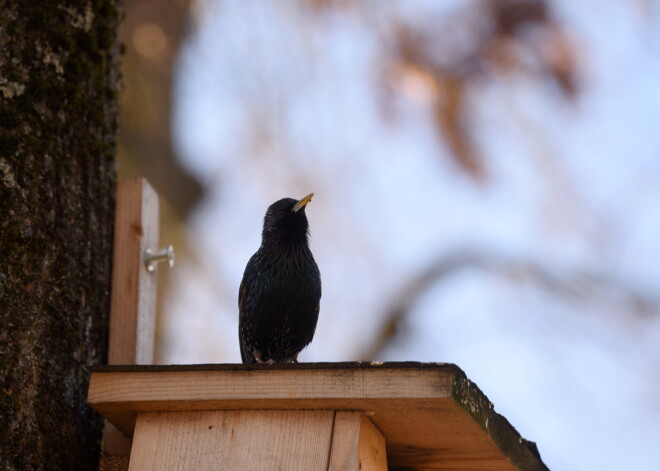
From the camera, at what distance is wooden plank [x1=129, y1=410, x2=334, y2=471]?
2318mm

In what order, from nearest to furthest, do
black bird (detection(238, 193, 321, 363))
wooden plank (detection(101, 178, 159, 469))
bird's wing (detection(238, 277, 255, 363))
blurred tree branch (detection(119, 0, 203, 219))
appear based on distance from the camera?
wooden plank (detection(101, 178, 159, 469))
black bird (detection(238, 193, 321, 363))
bird's wing (detection(238, 277, 255, 363))
blurred tree branch (detection(119, 0, 203, 219))

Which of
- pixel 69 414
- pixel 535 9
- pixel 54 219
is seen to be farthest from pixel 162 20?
pixel 69 414

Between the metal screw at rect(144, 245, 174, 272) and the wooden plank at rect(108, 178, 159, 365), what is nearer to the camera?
the wooden plank at rect(108, 178, 159, 365)

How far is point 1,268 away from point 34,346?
0.22 m

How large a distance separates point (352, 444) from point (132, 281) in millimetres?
995

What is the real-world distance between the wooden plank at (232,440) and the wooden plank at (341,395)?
0.09ft

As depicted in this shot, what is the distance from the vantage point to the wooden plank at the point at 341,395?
2.25m

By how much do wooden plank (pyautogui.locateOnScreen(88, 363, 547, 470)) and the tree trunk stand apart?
159mm

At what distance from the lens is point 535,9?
185 inches

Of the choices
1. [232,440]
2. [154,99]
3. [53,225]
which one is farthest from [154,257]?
[154,99]

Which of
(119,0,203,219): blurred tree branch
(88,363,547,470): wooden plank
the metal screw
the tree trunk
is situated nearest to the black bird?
the metal screw

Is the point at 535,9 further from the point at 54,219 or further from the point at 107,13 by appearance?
the point at 54,219

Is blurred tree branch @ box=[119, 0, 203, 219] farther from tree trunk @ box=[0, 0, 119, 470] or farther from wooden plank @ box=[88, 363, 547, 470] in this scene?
wooden plank @ box=[88, 363, 547, 470]

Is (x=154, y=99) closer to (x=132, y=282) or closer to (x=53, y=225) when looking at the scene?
(x=132, y=282)
